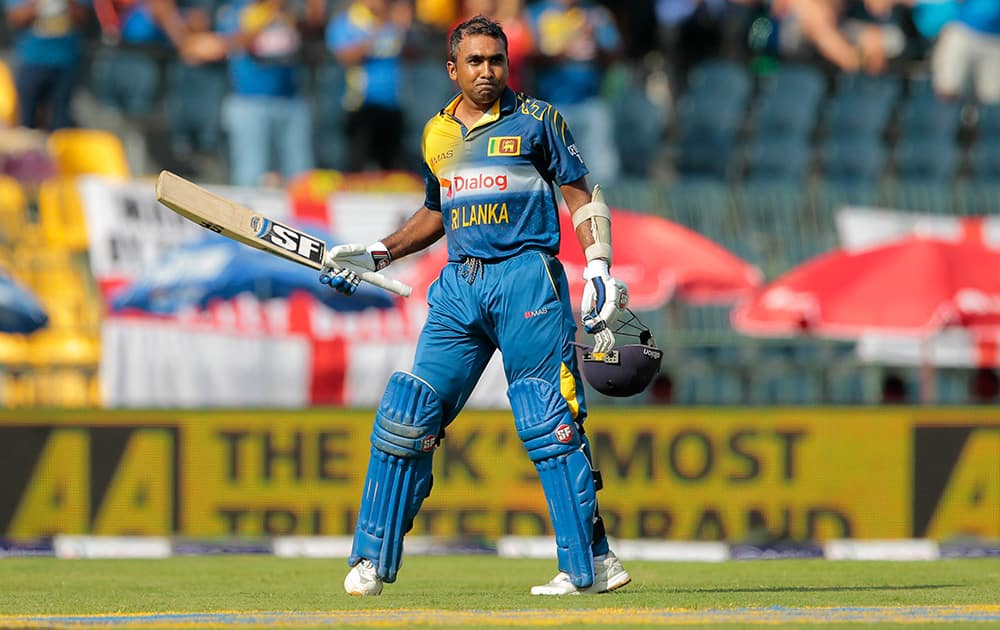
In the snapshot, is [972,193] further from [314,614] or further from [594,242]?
[314,614]

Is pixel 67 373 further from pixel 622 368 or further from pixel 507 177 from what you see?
pixel 622 368

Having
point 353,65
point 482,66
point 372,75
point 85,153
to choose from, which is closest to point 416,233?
point 482,66

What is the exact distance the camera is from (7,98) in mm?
17328

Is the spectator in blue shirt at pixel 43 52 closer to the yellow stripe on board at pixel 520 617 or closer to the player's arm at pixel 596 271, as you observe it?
the player's arm at pixel 596 271

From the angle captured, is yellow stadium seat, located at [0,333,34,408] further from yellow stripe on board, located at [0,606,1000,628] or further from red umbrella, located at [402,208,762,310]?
yellow stripe on board, located at [0,606,1000,628]

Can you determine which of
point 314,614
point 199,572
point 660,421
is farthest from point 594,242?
point 660,421

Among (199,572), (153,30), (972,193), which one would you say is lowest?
(199,572)

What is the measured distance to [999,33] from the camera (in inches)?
752

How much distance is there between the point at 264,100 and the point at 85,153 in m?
1.72

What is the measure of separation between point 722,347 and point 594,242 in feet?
30.8

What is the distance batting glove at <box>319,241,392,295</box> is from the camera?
826 centimetres

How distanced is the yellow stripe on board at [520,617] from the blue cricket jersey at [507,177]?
1.56 m

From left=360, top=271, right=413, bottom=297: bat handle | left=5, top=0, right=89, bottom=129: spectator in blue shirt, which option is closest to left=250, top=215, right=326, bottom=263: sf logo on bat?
left=360, top=271, right=413, bottom=297: bat handle

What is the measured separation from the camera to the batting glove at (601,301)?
307 inches
